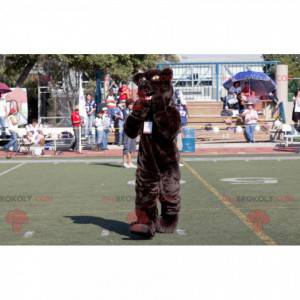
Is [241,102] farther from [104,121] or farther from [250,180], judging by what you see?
[250,180]

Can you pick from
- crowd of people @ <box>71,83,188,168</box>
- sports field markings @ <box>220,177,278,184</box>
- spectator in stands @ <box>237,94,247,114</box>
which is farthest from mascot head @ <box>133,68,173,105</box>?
spectator in stands @ <box>237,94,247,114</box>

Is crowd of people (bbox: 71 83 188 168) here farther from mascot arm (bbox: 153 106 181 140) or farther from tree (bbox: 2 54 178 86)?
mascot arm (bbox: 153 106 181 140)

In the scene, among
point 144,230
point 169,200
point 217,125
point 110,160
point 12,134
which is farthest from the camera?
point 217,125

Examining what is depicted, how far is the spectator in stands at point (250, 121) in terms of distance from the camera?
87.5 feet

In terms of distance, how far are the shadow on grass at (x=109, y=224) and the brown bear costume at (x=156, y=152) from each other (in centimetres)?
27

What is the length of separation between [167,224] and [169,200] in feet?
0.95

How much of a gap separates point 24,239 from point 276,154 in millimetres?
14891

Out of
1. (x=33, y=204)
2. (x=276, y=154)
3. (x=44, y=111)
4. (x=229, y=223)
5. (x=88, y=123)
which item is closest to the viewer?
(x=229, y=223)

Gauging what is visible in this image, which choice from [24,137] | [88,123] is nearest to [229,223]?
[24,137]

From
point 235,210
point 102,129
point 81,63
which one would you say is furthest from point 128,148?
point 81,63

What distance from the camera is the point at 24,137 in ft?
79.7

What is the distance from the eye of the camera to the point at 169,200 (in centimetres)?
853

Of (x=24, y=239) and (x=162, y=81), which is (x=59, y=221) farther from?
(x=162, y=81)

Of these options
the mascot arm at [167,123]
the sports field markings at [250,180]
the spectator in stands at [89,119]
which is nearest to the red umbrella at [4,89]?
the spectator in stands at [89,119]
